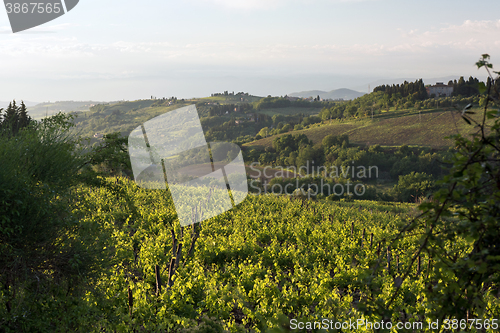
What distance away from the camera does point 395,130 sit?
83375 millimetres

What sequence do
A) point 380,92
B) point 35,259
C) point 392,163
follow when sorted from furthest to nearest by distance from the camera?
point 380,92, point 392,163, point 35,259

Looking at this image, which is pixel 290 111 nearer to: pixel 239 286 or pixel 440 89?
pixel 440 89

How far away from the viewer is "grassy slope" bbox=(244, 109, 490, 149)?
75.9 meters

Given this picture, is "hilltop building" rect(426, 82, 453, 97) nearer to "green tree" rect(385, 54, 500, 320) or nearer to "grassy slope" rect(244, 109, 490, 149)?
"grassy slope" rect(244, 109, 490, 149)

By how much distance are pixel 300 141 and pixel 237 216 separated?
Answer: 71.7 meters

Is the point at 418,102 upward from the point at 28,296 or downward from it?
upward

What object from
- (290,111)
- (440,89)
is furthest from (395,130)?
(290,111)

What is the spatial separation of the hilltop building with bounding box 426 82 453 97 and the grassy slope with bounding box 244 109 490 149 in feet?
69.8

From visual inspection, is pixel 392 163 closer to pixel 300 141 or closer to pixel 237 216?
pixel 300 141

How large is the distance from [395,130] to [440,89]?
37872mm

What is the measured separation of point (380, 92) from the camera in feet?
376

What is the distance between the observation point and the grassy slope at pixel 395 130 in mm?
75938

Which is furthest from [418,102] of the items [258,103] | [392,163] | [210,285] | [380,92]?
[210,285]

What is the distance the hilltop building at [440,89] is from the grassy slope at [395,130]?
21280 mm
